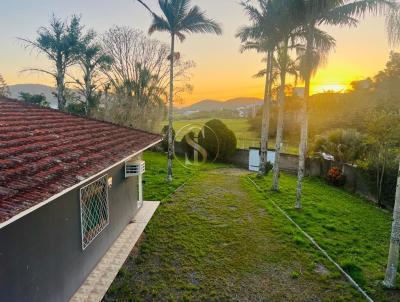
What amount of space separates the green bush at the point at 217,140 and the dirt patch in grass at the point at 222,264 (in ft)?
36.8

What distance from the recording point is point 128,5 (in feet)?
45.3

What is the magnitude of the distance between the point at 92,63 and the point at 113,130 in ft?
50.9

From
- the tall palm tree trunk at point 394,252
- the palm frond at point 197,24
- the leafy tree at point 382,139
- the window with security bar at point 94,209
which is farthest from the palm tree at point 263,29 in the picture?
the window with security bar at point 94,209

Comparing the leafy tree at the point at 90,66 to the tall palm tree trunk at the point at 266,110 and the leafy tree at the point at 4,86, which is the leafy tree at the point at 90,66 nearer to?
the leafy tree at the point at 4,86

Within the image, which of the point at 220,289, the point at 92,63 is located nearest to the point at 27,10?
the point at 92,63

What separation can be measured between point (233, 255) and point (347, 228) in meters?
4.43

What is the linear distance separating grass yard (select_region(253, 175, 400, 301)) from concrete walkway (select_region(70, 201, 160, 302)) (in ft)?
14.7

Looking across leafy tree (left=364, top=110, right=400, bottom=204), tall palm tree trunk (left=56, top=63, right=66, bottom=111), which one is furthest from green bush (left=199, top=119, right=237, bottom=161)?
leafy tree (left=364, top=110, right=400, bottom=204)

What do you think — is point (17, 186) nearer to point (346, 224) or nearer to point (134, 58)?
point (346, 224)

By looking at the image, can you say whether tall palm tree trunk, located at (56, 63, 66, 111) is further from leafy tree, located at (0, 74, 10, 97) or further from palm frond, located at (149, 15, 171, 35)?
palm frond, located at (149, 15, 171, 35)

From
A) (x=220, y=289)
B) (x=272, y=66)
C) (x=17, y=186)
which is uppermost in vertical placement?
(x=272, y=66)

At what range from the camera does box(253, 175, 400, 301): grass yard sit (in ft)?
21.4

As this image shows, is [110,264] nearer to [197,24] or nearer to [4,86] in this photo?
[197,24]

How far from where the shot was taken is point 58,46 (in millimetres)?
18969
